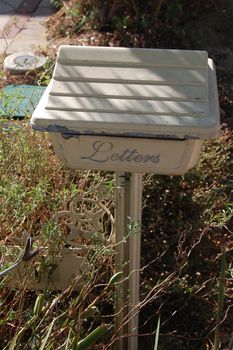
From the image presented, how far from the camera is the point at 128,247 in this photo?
7.28 feet

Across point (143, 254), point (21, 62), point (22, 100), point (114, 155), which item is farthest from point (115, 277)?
point (21, 62)

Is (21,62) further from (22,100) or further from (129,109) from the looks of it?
(129,109)

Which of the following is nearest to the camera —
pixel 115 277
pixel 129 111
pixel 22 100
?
pixel 129 111

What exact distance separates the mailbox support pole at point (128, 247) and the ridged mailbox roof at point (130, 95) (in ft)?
1.01

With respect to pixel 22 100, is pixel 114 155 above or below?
above

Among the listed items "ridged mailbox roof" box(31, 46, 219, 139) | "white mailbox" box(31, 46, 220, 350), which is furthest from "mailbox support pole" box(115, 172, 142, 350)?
"ridged mailbox roof" box(31, 46, 219, 139)

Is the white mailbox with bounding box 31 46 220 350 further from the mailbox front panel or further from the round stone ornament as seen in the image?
the round stone ornament

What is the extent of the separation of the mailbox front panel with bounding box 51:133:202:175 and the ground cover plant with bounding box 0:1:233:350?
400 millimetres

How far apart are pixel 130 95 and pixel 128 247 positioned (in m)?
0.65

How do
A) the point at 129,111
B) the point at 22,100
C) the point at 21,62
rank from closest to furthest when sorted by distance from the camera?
the point at 129,111
the point at 22,100
the point at 21,62

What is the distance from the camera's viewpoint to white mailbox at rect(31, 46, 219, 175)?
174 centimetres

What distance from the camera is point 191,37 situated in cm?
539

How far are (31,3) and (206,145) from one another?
3.70 meters

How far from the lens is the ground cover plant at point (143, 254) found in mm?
2229
